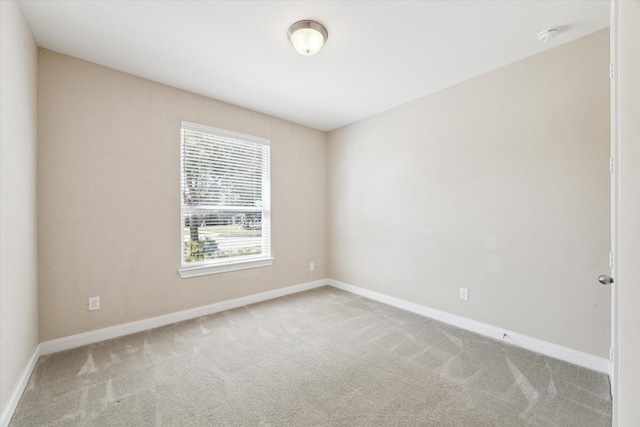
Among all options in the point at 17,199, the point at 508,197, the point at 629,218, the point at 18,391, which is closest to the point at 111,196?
the point at 17,199

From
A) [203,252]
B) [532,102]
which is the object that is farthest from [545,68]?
[203,252]

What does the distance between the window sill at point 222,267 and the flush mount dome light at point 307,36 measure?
2.54 m

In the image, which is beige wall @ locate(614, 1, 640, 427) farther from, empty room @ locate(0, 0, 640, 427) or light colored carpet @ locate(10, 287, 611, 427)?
light colored carpet @ locate(10, 287, 611, 427)

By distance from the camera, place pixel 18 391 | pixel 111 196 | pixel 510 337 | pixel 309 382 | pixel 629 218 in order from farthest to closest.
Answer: pixel 111 196 < pixel 510 337 < pixel 309 382 < pixel 18 391 < pixel 629 218

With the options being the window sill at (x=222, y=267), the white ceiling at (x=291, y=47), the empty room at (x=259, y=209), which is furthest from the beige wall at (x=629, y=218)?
the window sill at (x=222, y=267)

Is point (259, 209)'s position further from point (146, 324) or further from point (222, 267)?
point (146, 324)

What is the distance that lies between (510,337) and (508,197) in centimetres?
131

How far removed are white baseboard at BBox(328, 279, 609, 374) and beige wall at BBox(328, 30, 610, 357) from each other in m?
0.05

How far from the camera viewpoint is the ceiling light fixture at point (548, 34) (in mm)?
2063

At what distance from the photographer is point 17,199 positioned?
71.5 inches

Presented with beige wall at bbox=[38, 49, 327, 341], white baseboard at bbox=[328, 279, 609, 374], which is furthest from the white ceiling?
white baseboard at bbox=[328, 279, 609, 374]

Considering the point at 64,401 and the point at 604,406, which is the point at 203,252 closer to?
the point at 64,401

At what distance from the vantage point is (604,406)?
1.70 metres

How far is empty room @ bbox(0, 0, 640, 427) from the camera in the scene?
1.71 meters
